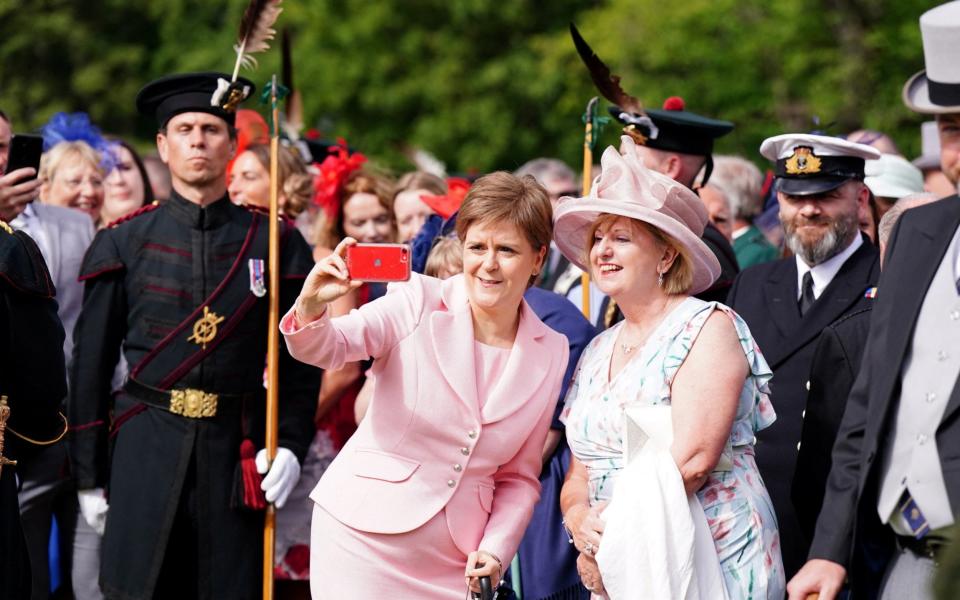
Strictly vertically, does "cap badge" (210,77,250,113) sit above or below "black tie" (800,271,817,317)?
above

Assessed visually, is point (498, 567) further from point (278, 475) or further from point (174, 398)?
point (174, 398)

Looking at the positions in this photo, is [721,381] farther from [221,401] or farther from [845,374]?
[221,401]

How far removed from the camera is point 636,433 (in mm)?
4215

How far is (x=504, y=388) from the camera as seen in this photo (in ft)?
15.4

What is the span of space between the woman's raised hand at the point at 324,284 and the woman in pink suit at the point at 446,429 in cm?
15

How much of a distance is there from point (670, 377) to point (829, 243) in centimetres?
176

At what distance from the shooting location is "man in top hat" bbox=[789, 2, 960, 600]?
3.59 metres

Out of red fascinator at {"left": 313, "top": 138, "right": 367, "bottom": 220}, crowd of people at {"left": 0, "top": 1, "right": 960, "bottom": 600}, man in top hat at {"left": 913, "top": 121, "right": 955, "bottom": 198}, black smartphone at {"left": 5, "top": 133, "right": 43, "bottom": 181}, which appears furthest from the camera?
man in top hat at {"left": 913, "top": 121, "right": 955, "bottom": 198}

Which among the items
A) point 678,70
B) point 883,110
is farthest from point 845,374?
point 678,70

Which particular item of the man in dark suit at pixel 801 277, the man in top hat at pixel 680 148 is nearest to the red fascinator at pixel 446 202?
the man in top hat at pixel 680 148

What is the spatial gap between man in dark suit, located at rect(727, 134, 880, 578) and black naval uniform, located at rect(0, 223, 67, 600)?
257 cm

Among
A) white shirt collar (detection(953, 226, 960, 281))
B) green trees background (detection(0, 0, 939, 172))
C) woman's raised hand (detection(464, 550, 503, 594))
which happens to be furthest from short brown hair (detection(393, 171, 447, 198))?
green trees background (detection(0, 0, 939, 172))

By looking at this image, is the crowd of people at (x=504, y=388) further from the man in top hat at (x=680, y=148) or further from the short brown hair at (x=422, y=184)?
the short brown hair at (x=422, y=184)

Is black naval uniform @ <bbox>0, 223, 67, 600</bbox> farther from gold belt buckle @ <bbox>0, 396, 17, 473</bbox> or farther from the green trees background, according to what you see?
the green trees background
